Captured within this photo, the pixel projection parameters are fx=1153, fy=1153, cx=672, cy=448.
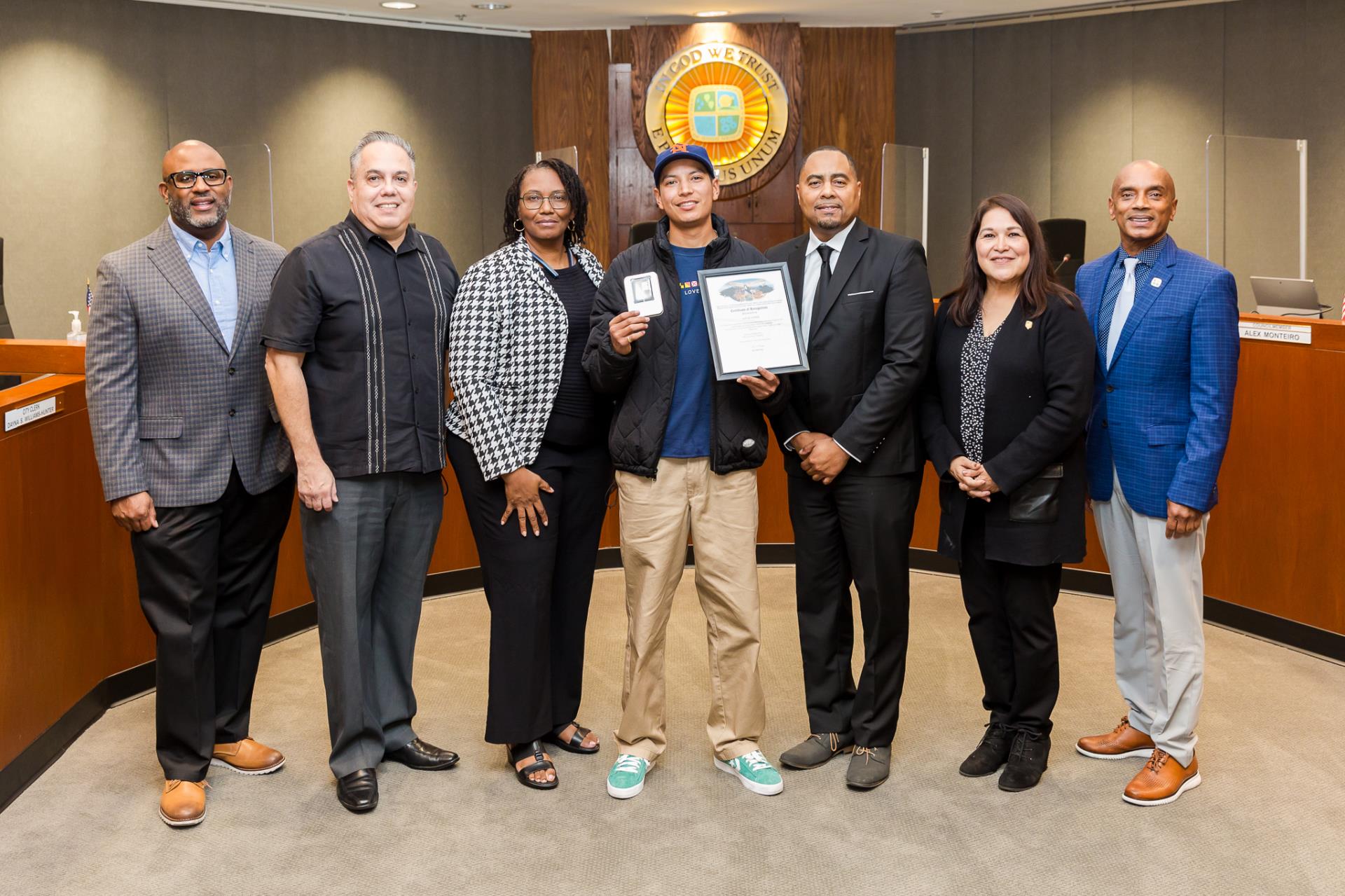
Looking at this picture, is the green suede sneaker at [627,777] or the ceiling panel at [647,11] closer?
the green suede sneaker at [627,777]

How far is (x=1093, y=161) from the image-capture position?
8.78 meters

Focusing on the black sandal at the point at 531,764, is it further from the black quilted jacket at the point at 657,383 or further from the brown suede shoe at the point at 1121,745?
the brown suede shoe at the point at 1121,745

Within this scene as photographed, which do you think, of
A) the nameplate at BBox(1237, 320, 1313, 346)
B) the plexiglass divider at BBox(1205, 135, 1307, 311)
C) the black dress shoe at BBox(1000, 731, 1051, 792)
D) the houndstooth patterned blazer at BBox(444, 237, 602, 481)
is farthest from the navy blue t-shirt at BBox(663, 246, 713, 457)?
the plexiglass divider at BBox(1205, 135, 1307, 311)

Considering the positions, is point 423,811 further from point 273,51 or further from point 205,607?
point 273,51

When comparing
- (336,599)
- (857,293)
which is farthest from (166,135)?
(857,293)

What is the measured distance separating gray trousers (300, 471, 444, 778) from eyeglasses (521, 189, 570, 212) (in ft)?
2.66

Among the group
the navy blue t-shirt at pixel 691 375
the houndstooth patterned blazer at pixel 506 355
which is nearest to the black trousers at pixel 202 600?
the houndstooth patterned blazer at pixel 506 355

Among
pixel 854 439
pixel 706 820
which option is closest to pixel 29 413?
pixel 706 820

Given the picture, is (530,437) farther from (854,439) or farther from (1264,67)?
(1264,67)

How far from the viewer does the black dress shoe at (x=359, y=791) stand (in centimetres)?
312

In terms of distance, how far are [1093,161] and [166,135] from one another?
6764mm

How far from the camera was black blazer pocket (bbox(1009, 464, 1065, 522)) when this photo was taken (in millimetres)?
3094

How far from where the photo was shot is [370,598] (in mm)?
3287

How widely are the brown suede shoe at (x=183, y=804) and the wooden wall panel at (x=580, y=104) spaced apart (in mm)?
6062
